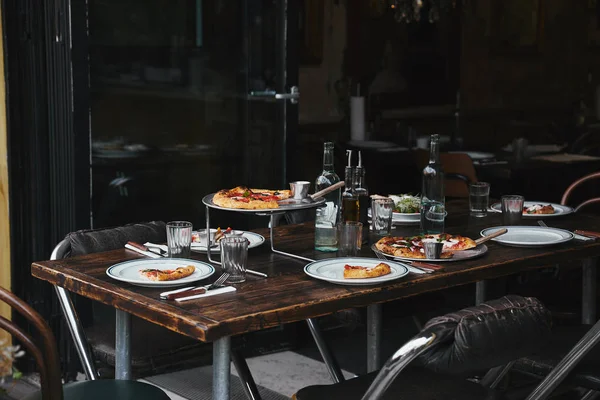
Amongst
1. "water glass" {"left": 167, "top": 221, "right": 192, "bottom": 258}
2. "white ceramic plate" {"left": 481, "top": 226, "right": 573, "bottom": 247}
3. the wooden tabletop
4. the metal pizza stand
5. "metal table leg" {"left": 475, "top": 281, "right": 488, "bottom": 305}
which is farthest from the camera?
"metal table leg" {"left": 475, "top": 281, "right": 488, "bottom": 305}

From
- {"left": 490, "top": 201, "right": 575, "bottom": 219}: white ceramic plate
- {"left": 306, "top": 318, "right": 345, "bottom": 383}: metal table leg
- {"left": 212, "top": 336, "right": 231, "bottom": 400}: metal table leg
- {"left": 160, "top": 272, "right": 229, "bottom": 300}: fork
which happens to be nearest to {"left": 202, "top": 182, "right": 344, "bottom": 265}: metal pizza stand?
{"left": 160, "top": 272, "right": 229, "bottom": 300}: fork

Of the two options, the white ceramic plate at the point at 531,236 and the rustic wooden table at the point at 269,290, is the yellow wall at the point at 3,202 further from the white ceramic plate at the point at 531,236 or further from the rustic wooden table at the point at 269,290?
the white ceramic plate at the point at 531,236

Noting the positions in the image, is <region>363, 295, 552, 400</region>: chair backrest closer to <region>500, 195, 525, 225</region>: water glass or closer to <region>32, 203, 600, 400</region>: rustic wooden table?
<region>32, 203, 600, 400</region>: rustic wooden table

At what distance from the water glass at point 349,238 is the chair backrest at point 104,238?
26.6 inches

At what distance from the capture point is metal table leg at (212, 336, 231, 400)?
2.29m

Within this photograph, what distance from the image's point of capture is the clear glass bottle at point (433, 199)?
124 inches

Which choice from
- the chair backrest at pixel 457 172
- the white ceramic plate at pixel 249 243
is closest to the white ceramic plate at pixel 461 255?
the white ceramic plate at pixel 249 243

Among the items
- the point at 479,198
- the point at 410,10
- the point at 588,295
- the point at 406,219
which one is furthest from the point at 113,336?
the point at 410,10

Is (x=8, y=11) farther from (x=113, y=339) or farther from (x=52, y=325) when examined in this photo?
(x=113, y=339)

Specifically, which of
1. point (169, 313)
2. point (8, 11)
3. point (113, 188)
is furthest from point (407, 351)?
point (8, 11)

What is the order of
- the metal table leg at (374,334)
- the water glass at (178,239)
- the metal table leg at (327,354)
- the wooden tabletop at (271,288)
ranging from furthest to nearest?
the metal table leg at (327,354) < the metal table leg at (374,334) < the water glass at (178,239) < the wooden tabletop at (271,288)

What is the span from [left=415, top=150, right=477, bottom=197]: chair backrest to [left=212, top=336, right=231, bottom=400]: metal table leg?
2442mm

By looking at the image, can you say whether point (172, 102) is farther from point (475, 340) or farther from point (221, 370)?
point (475, 340)

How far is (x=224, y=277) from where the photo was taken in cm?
253
